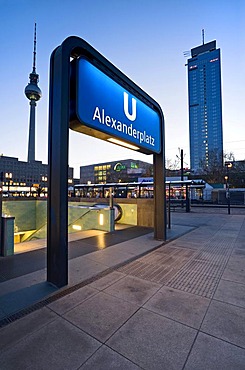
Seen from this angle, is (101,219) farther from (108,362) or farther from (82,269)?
(108,362)

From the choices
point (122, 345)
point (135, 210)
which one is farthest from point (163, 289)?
point (135, 210)

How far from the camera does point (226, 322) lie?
2.56m

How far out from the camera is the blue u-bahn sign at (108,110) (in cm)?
395

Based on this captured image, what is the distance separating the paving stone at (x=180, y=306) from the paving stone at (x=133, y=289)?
14 cm

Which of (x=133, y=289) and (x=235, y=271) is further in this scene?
(x=235, y=271)

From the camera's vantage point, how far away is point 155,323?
2.54 metres

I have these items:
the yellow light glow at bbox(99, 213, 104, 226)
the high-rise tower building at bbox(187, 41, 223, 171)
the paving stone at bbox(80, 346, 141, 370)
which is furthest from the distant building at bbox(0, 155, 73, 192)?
the paving stone at bbox(80, 346, 141, 370)

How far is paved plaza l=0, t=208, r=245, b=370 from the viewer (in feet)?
6.49

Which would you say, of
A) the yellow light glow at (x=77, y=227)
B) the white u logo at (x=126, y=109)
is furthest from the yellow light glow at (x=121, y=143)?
the yellow light glow at (x=77, y=227)

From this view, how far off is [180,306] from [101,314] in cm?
121

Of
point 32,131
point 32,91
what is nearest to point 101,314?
point 32,91

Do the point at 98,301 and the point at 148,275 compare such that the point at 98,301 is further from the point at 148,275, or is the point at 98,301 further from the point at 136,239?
the point at 136,239

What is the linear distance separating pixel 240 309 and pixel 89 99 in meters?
4.62

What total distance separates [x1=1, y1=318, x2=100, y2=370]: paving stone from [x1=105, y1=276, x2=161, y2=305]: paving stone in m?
1.05
